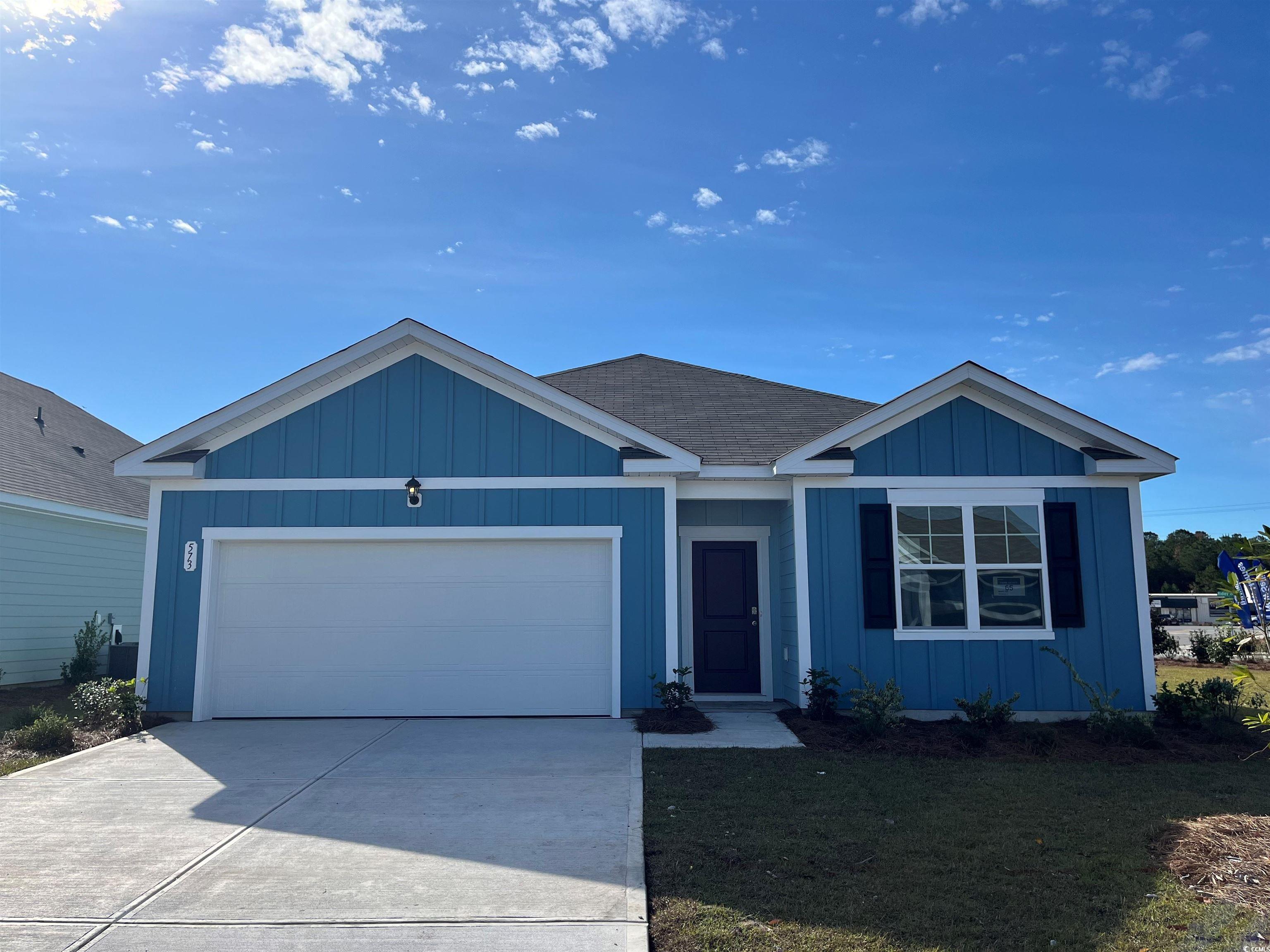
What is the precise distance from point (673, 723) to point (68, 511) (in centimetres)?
1083

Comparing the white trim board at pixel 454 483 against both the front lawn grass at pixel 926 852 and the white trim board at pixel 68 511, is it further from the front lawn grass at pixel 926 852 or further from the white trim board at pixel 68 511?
the white trim board at pixel 68 511

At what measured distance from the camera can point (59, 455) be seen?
1516 centimetres

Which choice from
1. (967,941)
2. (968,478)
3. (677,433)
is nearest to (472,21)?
(677,433)

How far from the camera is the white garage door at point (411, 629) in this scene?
9.56m

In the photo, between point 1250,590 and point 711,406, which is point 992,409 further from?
point 1250,590

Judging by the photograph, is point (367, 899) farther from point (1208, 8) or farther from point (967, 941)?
point (1208, 8)

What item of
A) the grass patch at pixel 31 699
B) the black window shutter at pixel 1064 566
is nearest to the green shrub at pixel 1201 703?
the black window shutter at pixel 1064 566

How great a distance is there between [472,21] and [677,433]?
17.8 ft

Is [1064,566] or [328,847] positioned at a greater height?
[1064,566]

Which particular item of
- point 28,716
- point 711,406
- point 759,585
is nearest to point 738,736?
point 759,585

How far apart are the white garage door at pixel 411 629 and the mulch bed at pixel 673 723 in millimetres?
613

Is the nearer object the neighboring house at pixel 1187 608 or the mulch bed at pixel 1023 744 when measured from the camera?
the mulch bed at pixel 1023 744

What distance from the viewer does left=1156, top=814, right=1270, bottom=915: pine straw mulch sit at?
168 inches

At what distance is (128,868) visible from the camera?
4668 mm
